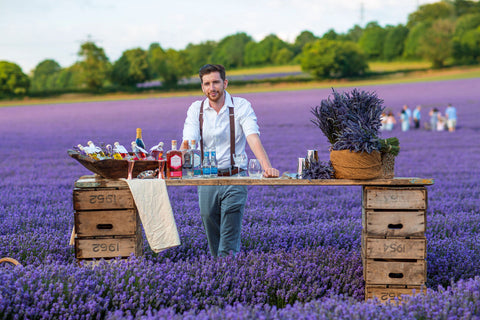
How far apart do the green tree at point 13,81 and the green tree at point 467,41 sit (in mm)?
36835

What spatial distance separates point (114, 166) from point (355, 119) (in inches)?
65.1

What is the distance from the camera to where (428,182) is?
3.28 meters

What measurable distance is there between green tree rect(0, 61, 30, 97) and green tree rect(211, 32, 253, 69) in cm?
1630

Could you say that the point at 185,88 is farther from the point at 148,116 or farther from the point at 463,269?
the point at 463,269

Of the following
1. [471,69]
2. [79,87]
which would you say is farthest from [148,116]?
[471,69]

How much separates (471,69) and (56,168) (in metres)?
40.8

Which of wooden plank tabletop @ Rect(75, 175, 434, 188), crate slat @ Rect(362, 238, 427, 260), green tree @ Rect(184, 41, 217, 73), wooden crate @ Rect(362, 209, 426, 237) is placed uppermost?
green tree @ Rect(184, 41, 217, 73)

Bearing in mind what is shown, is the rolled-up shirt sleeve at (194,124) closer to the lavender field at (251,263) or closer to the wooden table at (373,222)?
the lavender field at (251,263)

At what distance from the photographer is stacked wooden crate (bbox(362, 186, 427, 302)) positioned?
3.29 metres

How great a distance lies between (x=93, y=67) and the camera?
1647 inches

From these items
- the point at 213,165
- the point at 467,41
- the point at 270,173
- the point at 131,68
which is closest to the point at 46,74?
the point at 131,68

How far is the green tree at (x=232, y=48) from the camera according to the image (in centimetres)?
4359

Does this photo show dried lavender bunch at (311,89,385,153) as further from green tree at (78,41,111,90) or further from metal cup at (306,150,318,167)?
green tree at (78,41,111,90)

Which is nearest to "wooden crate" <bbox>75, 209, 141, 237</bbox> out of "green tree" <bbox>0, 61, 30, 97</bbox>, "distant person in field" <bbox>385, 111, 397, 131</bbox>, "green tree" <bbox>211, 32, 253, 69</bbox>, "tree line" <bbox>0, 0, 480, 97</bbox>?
"distant person in field" <bbox>385, 111, 397, 131</bbox>
